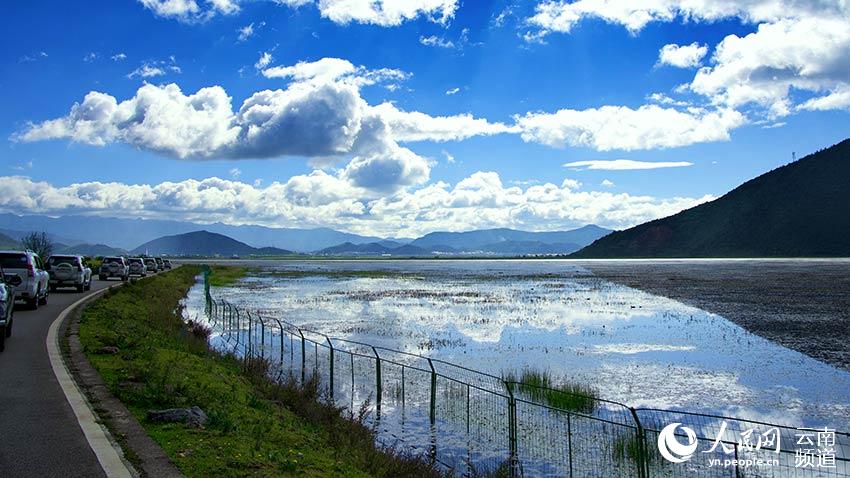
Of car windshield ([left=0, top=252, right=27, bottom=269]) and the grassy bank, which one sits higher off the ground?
car windshield ([left=0, top=252, right=27, bottom=269])

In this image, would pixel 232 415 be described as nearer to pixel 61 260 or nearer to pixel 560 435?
pixel 560 435

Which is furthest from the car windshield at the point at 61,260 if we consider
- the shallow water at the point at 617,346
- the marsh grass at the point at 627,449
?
the marsh grass at the point at 627,449

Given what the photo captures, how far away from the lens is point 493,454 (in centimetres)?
1456

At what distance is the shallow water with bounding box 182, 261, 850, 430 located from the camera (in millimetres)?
19094

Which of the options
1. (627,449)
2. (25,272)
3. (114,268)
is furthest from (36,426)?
(114,268)

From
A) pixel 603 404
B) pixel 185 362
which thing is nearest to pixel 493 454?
pixel 603 404

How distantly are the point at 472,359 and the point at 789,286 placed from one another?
5287 centimetres

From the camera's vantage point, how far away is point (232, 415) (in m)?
13.2

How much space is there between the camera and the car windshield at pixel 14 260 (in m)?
31.6

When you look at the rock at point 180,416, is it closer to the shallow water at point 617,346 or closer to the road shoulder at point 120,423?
the road shoulder at point 120,423

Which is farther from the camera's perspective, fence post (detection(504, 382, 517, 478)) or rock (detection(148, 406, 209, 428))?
fence post (detection(504, 382, 517, 478))

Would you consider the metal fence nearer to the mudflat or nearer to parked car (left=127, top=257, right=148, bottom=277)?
the mudflat

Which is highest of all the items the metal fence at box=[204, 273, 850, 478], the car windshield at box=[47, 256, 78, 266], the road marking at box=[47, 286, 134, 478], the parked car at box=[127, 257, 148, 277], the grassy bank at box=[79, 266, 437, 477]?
the car windshield at box=[47, 256, 78, 266]

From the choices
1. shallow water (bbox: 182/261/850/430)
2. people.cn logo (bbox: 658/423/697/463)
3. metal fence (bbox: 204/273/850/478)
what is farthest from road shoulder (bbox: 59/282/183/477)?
shallow water (bbox: 182/261/850/430)
